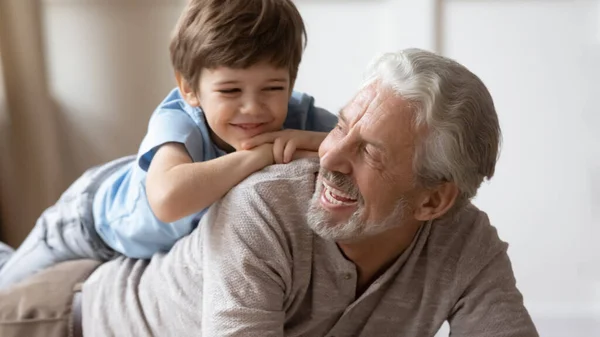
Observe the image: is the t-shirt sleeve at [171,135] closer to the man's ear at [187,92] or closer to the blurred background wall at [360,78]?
the man's ear at [187,92]

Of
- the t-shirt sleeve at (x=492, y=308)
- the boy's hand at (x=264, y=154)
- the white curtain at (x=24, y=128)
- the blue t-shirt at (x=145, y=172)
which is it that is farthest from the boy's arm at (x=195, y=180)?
the white curtain at (x=24, y=128)

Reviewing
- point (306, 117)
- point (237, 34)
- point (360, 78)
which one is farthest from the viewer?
point (360, 78)

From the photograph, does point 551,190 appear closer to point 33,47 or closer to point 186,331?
point 186,331

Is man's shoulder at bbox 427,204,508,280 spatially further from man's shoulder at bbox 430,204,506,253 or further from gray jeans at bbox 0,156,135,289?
gray jeans at bbox 0,156,135,289

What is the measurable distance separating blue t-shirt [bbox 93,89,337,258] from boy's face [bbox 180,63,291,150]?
78 millimetres

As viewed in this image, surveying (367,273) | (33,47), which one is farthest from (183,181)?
(33,47)

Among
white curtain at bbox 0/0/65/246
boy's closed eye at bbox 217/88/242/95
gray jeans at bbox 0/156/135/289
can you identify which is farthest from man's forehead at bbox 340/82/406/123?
white curtain at bbox 0/0/65/246

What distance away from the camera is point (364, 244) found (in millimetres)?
1475

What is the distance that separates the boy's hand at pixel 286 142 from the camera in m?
1.45

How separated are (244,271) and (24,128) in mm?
1312

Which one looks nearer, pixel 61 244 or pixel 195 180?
pixel 195 180

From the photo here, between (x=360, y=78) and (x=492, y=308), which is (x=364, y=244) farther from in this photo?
(x=360, y=78)

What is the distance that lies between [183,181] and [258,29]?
1.15ft

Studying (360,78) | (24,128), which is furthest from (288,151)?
(24,128)
